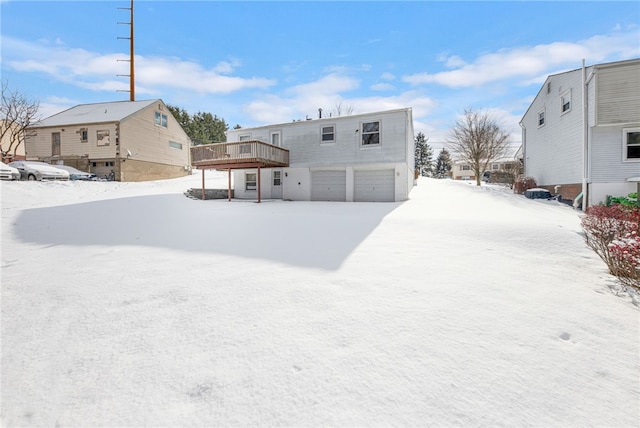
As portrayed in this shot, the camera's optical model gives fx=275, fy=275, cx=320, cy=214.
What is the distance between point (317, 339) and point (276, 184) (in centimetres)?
1693

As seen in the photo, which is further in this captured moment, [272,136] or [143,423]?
[272,136]

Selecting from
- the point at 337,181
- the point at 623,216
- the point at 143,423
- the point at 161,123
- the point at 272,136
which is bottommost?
the point at 143,423

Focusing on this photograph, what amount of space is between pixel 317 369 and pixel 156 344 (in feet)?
4.44

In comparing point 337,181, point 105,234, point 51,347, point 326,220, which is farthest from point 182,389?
point 337,181

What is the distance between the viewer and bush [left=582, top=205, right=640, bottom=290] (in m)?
3.53

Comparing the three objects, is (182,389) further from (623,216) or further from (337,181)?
(337,181)

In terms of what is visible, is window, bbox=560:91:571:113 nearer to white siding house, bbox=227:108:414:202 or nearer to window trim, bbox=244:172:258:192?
white siding house, bbox=227:108:414:202

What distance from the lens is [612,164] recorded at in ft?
41.0

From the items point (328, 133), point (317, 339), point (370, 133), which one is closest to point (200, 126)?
point (328, 133)

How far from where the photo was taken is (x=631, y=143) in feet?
40.5

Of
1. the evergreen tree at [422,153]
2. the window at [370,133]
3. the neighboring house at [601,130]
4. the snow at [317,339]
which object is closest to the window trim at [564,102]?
the neighboring house at [601,130]

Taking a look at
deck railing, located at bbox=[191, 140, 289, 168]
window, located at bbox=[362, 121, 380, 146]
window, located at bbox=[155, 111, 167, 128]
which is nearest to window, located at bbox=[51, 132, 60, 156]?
window, located at bbox=[155, 111, 167, 128]

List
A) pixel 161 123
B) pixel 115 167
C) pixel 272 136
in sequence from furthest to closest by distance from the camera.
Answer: pixel 161 123 → pixel 115 167 → pixel 272 136

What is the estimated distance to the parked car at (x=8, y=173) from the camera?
50.9 ft
